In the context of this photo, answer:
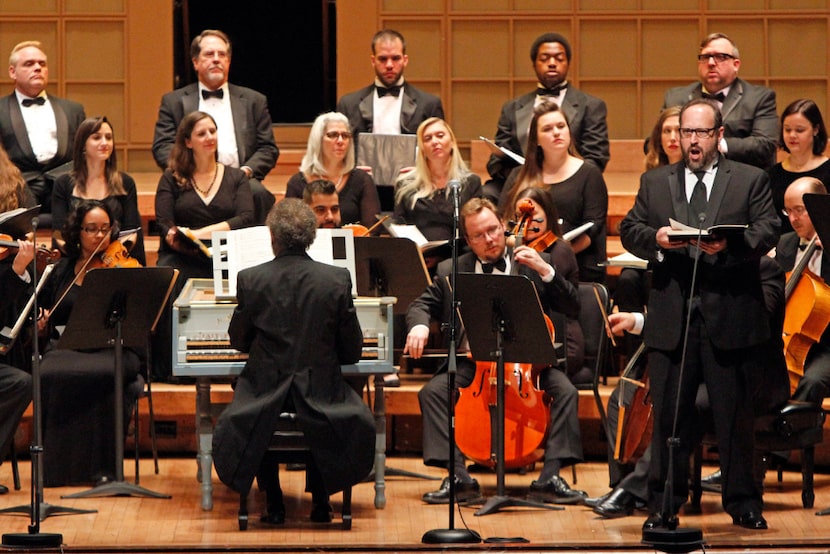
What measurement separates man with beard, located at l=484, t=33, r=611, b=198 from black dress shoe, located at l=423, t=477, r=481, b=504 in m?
1.92

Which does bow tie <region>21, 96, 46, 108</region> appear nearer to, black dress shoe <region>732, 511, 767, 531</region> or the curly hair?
the curly hair

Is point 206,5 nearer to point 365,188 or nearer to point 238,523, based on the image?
point 365,188

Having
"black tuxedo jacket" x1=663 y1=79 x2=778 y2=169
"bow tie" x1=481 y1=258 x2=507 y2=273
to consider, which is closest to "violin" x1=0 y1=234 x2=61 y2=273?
"bow tie" x1=481 y1=258 x2=507 y2=273

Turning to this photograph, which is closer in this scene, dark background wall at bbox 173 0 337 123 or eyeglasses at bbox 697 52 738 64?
eyeglasses at bbox 697 52 738 64

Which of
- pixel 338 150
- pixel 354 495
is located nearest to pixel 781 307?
pixel 354 495

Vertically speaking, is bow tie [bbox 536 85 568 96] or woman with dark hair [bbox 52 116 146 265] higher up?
bow tie [bbox 536 85 568 96]

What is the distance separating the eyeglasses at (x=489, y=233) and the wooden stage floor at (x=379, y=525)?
1.01 meters

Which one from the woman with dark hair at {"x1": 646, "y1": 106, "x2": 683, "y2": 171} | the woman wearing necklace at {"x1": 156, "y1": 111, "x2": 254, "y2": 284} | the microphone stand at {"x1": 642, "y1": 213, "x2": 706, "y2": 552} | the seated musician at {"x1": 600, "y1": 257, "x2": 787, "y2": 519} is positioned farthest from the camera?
the woman wearing necklace at {"x1": 156, "y1": 111, "x2": 254, "y2": 284}

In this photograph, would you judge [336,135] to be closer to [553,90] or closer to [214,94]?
[214,94]

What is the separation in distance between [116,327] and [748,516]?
2.49 m

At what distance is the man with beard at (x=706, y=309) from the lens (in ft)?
16.7

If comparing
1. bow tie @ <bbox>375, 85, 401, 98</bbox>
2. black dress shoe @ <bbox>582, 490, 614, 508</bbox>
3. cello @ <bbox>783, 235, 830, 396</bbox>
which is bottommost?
black dress shoe @ <bbox>582, 490, 614, 508</bbox>

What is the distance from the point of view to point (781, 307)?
17.9 ft

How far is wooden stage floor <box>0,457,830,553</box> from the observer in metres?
4.97
